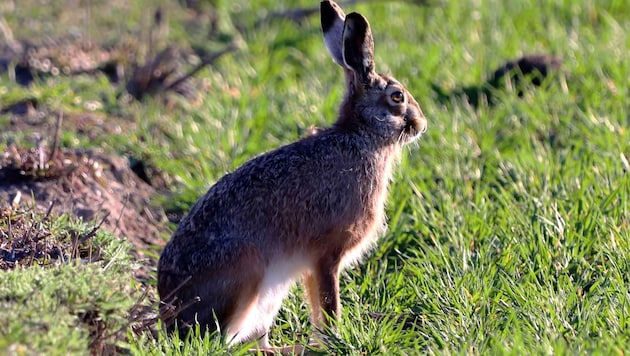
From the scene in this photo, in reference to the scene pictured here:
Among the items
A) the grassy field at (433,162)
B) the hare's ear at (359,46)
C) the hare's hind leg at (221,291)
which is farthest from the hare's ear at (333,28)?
the hare's hind leg at (221,291)

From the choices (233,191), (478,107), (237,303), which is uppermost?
(233,191)

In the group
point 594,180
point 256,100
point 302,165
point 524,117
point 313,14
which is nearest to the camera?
point 302,165

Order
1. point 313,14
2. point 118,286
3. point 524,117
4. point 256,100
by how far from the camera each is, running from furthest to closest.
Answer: point 313,14 → point 256,100 → point 524,117 → point 118,286

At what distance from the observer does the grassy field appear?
427 cm

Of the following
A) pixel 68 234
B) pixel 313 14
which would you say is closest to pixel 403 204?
pixel 68 234

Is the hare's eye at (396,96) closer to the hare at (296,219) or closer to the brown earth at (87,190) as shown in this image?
the hare at (296,219)

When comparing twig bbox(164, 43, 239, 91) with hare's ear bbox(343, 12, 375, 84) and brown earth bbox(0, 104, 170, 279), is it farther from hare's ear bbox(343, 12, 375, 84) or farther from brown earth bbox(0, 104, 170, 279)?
hare's ear bbox(343, 12, 375, 84)

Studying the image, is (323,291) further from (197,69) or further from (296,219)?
(197,69)

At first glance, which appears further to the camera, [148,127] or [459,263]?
[148,127]

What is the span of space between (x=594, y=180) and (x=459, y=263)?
111cm

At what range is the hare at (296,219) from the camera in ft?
15.2

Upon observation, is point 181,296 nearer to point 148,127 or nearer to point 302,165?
point 302,165

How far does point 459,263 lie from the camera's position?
5062 mm

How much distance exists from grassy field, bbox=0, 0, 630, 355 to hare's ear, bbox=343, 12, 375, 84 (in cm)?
89
